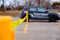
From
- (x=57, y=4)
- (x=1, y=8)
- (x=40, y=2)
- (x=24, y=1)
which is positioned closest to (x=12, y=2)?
(x=24, y=1)

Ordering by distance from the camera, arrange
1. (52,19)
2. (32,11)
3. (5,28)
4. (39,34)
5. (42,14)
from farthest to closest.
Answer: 1. (32,11)
2. (52,19)
3. (42,14)
4. (39,34)
5. (5,28)

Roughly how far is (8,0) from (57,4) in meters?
12.8

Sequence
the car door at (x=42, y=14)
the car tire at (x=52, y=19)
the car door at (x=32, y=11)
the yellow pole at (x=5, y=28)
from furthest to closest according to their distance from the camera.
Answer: the car door at (x=32, y=11), the car tire at (x=52, y=19), the car door at (x=42, y=14), the yellow pole at (x=5, y=28)

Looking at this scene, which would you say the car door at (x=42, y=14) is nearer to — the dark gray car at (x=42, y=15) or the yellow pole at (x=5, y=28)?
the dark gray car at (x=42, y=15)

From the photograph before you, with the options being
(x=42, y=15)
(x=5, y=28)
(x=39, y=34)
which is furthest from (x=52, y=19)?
(x=5, y=28)

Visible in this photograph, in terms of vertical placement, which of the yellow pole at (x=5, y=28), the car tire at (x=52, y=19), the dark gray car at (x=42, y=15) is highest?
the yellow pole at (x=5, y=28)

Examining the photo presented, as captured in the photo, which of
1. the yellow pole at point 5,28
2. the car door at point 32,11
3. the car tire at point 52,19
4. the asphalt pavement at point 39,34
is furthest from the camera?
the car door at point 32,11

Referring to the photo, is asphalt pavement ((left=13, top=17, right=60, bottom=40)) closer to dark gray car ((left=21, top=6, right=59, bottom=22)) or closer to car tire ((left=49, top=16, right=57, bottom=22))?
dark gray car ((left=21, top=6, right=59, bottom=22))

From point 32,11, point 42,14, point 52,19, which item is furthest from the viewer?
point 32,11

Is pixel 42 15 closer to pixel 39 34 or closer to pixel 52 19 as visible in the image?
pixel 52 19

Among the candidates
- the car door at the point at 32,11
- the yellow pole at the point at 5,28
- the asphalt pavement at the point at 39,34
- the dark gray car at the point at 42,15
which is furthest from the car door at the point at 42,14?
the yellow pole at the point at 5,28

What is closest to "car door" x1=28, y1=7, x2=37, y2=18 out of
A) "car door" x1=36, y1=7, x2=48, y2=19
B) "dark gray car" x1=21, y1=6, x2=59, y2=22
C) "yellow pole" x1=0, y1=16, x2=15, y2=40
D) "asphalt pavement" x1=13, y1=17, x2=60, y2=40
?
"dark gray car" x1=21, y1=6, x2=59, y2=22

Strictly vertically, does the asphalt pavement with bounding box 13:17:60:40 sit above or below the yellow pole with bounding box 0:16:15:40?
below

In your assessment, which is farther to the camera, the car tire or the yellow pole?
the car tire
